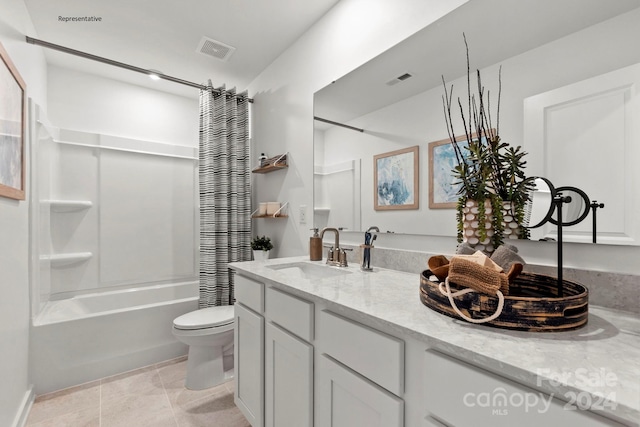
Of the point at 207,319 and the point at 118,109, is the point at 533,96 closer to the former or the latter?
the point at 207,319

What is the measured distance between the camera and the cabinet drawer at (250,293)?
1.44m

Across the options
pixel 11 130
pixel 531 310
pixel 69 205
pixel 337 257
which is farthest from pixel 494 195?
pixel 69 205

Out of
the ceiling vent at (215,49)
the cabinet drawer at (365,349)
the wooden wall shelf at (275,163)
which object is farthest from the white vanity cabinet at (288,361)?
the ceiling vent at (215,49)

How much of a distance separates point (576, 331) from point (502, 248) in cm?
28

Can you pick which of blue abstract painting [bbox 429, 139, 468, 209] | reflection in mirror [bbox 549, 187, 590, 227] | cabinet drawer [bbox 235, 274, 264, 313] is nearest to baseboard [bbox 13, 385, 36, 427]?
cabinet drawer [bbox 235, 274, 264, 313]

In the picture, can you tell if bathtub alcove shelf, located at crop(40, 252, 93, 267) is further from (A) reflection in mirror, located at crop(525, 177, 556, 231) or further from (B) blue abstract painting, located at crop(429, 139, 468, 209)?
(A) reflection in mirror, located at crop(525, 177, 556, 231)

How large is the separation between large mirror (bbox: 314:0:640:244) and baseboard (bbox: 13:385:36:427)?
219cm

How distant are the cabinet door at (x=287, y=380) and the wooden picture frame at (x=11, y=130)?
143cm

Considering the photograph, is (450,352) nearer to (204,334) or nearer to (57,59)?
(204,334)

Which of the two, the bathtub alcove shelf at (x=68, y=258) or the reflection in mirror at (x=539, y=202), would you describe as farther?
the bathtub alcove shelf at (x=68, y=258)

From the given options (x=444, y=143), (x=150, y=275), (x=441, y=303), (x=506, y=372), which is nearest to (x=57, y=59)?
(x=150, y=275)

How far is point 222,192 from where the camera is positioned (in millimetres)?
2578

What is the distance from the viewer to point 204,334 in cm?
202

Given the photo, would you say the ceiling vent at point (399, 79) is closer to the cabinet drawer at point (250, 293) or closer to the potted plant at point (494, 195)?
the potted plant at point (494, 195)
